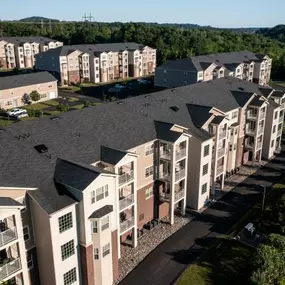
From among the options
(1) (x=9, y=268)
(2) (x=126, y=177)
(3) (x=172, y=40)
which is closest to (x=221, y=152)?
(2) (x=126, y=177)

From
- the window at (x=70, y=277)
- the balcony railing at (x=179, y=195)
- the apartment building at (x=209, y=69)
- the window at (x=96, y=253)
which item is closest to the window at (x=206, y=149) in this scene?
the balcony railing at (x=179, y=195)

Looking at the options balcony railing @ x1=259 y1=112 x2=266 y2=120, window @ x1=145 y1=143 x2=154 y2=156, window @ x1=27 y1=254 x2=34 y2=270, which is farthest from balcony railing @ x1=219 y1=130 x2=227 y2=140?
window @ x1=27 y1=254 x2=34 y2=270

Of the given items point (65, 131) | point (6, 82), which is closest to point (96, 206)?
point (65, 131)

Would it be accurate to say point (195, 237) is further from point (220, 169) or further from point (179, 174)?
point (220, 169)

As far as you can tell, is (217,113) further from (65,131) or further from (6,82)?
(6,82)

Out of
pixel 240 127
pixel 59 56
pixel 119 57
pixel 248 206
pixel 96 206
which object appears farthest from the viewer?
pixel 119 57
